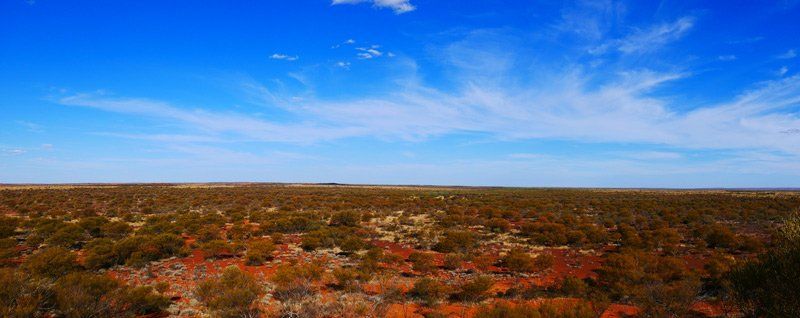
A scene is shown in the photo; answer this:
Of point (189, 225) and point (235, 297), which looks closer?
point (235, 297)

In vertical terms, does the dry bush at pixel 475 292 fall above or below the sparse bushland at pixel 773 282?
below

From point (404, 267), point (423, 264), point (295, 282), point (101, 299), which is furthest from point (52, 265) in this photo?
point (423, 264)

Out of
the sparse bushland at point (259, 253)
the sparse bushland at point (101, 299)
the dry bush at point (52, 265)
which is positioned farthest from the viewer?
the sparse bushland at point (259, 253)

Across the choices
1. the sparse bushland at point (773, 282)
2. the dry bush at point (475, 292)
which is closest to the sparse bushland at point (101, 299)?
the dry bush at point (475, 292)

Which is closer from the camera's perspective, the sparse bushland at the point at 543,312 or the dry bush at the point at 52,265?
the sparse bushland at the point at 543,312

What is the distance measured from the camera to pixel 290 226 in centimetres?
2341

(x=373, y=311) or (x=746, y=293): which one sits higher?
(x=746, y=293)

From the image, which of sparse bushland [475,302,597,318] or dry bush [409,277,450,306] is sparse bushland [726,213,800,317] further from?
dry bush [409,277,450,306]

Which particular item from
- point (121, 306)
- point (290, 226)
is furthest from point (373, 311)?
point (290, 226)

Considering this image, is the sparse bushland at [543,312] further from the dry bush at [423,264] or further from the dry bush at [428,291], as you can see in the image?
the dry bush at [423,264]

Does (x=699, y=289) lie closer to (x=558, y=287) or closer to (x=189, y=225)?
(x=558, y=287)

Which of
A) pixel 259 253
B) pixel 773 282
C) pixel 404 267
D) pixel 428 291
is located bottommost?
pixel 404 267

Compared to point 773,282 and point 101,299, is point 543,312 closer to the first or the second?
point 773,282

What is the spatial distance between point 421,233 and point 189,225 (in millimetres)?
13423
